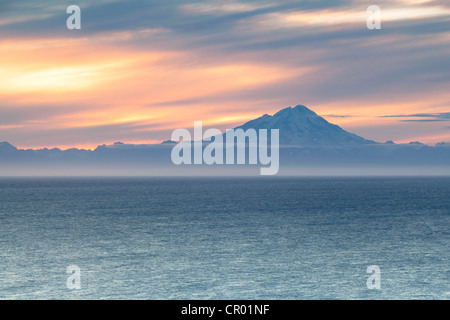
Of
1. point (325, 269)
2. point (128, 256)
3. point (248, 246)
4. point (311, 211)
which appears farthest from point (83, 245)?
point (311, 211)

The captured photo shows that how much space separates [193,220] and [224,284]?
69.3 meters

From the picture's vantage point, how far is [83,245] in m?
83.6

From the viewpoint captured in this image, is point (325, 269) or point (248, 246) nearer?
point (325, 269)

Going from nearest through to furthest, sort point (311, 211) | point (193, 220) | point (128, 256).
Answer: point (128, 256) → point (193, 220) → point (311, 211)

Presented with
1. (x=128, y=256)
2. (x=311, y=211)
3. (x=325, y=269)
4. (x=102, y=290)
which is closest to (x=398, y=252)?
(x=325, y=269)
